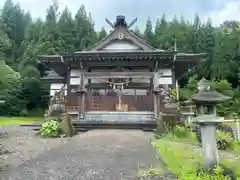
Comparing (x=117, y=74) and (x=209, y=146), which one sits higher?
(x=117, y=74)

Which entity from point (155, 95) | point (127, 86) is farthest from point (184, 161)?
point (127, 86)

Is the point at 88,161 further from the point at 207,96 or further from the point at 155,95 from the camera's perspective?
the point at 155,95

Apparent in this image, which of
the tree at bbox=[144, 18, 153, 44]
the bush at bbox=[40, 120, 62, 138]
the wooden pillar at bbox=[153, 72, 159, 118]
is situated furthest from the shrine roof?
the tree at bbox=[144, 18, 153, 44]

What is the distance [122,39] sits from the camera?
20406 millimetres

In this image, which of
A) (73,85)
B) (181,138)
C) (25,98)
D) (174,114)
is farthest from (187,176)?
(25,98)

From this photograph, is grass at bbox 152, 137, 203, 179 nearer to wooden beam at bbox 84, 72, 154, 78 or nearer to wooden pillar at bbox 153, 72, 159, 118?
wooden pillar at bbox 153, 72, 159, 118

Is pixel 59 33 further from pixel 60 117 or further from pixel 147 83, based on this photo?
pixel 60 117

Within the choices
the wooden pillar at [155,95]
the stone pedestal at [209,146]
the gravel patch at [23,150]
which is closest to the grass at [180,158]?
the stone pedestal at [209,146]

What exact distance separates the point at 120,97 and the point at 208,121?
12.9 metres

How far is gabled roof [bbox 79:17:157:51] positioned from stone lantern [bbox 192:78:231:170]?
44.4 ft

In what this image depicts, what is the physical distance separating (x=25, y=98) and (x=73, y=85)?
62.1ft

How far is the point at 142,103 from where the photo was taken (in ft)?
61.5

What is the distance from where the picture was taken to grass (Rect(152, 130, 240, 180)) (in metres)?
5.74

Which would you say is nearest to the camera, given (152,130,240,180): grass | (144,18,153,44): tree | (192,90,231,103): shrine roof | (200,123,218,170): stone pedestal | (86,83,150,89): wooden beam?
(152,130,240,180): grass
